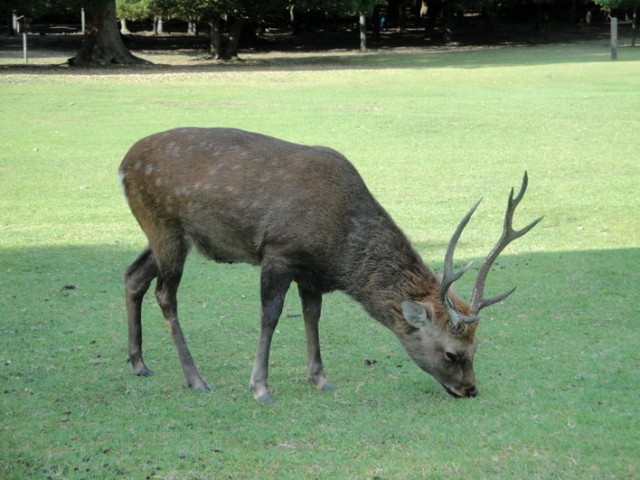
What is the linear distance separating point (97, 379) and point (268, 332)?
1173 mm

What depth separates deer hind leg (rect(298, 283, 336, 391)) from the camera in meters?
6.29

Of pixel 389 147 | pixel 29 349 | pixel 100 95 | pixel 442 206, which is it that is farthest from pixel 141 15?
pixel 29 349

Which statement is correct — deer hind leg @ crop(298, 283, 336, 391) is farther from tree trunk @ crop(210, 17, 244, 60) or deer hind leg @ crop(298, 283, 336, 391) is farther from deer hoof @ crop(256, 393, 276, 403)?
tree trunk @ crop(210, 17, 244, 60)

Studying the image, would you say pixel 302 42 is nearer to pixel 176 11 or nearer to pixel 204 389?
pixel 176 11

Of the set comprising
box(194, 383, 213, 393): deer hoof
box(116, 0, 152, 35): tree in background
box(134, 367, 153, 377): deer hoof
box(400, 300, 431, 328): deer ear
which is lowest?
box(134, 367, 153, 377): deer hoof

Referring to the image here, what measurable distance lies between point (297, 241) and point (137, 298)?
1.33 metres

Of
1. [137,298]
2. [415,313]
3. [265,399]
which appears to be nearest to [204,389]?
[265,399]

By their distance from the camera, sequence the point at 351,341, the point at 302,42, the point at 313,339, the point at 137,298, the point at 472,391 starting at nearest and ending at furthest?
the point at 472,391
the point at 313,339
the point at 137,298
the point at 351,341
the point at 302,42

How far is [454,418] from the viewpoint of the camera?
5629 millimetres

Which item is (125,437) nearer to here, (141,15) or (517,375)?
(517,375)

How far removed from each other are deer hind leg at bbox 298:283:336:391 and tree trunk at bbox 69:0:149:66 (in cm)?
3310

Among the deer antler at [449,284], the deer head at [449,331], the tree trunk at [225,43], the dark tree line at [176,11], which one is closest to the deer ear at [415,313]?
the deer head at [449,331]

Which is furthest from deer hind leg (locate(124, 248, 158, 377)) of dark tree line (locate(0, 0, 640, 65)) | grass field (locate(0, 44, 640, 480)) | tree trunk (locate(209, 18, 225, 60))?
tree trunk (locate(209, 18, 225, 60))

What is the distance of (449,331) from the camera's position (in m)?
5.84
